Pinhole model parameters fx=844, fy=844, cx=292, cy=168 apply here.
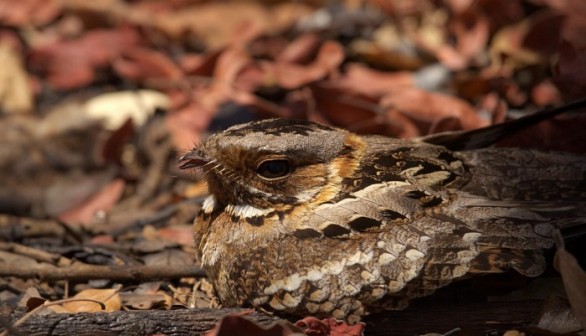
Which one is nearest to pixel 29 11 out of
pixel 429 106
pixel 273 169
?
pixel 429 106

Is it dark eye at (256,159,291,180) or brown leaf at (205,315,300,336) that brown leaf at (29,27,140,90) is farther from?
brown leaf at (205,315,300,336)

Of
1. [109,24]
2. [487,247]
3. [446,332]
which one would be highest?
[109,24]

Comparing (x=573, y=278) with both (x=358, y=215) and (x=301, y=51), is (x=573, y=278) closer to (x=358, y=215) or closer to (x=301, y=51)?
(x=358, y=215)

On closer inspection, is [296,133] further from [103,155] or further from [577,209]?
[103,155]

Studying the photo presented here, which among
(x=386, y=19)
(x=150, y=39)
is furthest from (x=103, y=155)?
(x=386, y=19)

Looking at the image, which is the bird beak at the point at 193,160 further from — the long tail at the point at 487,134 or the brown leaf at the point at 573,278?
the brown leaf at the point at 573,278

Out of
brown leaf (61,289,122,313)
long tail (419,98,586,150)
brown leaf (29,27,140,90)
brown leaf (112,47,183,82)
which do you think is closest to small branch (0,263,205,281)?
brown leaf (61,289,122,313)

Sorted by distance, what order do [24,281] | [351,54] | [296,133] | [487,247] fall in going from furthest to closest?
[351,54] < [24,281] < [296,133] < [487,247]
